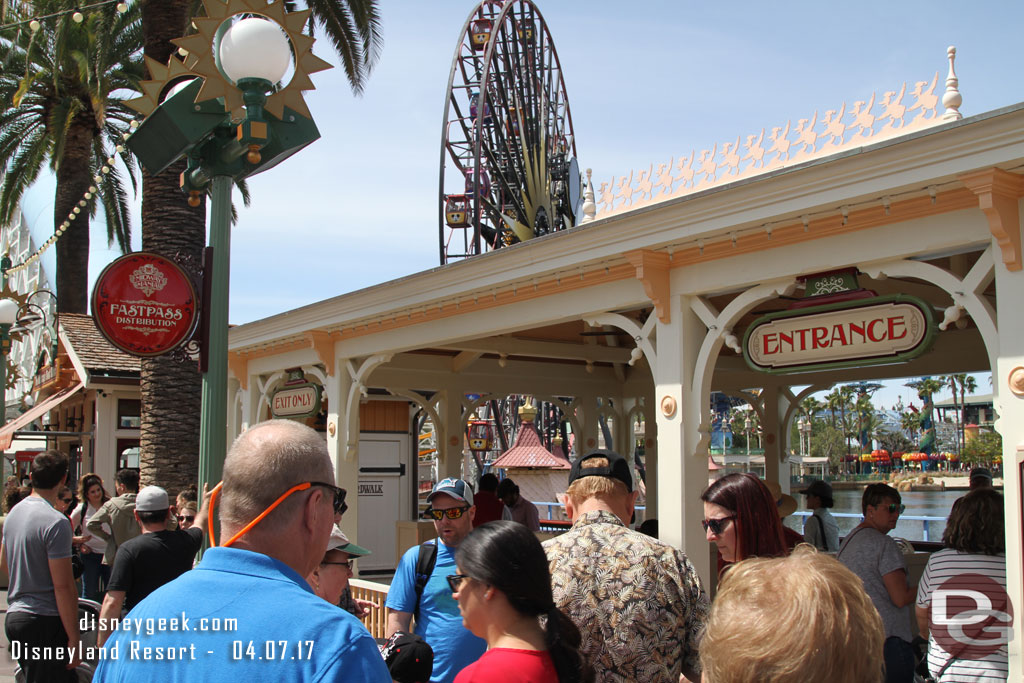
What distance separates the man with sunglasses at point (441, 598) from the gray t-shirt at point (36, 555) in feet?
6.70

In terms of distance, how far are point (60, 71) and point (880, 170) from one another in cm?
1843

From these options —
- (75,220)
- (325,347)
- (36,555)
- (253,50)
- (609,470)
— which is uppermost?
(75,220)

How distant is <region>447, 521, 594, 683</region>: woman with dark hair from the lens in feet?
7.78

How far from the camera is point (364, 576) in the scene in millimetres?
14633

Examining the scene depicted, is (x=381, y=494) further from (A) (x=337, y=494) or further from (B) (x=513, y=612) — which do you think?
(A) (x=337, y=494)

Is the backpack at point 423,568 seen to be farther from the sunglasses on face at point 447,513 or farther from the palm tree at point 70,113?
the palm tree at point 70,113

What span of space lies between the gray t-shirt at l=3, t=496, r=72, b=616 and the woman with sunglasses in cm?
429

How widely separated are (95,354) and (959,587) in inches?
741

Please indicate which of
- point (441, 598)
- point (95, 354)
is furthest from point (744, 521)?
point (95, 354)

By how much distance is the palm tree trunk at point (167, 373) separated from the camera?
34.3 feet

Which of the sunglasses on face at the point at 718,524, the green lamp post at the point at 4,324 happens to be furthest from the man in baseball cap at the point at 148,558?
the green lamp post at the point at 4,324

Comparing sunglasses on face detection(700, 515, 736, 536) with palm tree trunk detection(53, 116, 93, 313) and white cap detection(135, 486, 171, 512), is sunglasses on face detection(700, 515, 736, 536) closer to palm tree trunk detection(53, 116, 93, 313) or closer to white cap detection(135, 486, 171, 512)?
white cap detection(135, 486, 171, 512)

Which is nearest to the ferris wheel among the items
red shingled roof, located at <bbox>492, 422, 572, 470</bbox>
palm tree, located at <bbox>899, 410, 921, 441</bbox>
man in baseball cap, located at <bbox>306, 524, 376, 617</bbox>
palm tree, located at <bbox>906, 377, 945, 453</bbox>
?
red shingled roof, located at <bbox>492, 422, 572, 470</bbox>

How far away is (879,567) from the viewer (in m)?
4.46
